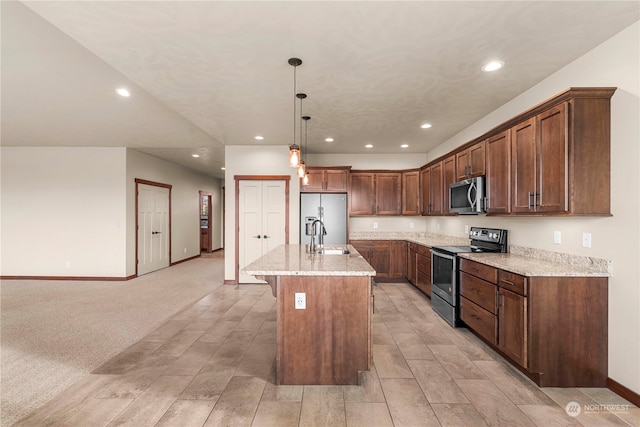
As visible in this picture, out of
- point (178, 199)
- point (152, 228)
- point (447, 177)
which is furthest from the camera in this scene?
point (178, 199)

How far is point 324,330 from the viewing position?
2.34 meters

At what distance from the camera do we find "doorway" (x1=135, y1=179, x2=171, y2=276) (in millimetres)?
6512

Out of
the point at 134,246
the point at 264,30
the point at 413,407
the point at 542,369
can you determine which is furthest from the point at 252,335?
the point at 134,246

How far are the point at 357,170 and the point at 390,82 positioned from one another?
3001mm

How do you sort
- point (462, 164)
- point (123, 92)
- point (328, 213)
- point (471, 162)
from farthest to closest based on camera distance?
1. point (328, 213)
2. point (462, 164)
3. point (471, 162)
4. point (123, 92)

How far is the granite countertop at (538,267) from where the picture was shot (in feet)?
7.52

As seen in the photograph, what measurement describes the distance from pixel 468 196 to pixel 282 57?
2603mm

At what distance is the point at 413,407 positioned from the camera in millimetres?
2041

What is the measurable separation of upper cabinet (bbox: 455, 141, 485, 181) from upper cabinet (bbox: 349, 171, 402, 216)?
73.7 inches

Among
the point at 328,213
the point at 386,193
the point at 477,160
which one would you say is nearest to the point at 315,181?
the point at 328,213

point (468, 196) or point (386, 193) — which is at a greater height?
point (386, 193)

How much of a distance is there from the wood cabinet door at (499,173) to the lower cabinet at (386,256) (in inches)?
98.1

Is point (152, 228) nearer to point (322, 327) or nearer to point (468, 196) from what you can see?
point (322, 327)

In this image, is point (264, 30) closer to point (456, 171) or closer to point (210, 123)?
point (210, 123)
